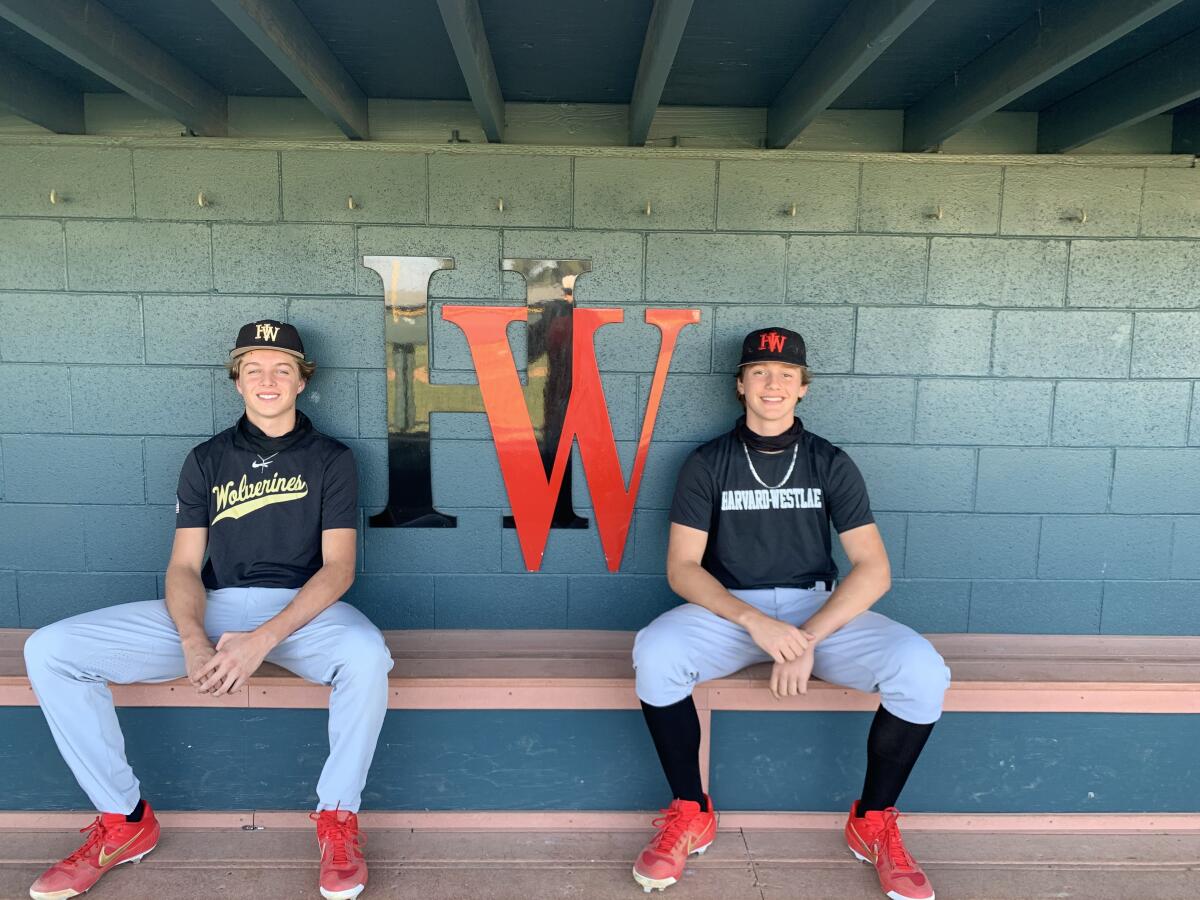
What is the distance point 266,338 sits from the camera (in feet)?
7.30

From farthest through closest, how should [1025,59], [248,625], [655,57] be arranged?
[248,625]
[1025,59]
[655,57]

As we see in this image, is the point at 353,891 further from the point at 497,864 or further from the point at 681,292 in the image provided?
the point at 681,292

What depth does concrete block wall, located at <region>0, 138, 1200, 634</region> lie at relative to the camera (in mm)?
2424

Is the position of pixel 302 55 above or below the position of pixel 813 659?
above

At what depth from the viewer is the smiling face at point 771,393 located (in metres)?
2.26

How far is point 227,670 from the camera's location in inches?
76.7

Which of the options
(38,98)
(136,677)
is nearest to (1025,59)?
(38,98)

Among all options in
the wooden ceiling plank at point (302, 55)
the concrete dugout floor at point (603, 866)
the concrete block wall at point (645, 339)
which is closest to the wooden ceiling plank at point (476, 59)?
the concrete block wall at point (645, 339)

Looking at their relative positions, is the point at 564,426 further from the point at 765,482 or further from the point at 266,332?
the point at 266,332

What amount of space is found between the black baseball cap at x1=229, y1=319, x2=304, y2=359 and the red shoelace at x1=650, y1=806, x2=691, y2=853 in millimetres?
1620

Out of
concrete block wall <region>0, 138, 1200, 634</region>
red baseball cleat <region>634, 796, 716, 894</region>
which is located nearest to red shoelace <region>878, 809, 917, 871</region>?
red baseball cleat <region>634, 796, 716, 894</region>

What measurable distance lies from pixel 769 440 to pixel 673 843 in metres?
1.11

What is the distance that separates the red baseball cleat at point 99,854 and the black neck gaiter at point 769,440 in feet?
6.26

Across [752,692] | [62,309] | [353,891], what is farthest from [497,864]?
[62,309]
